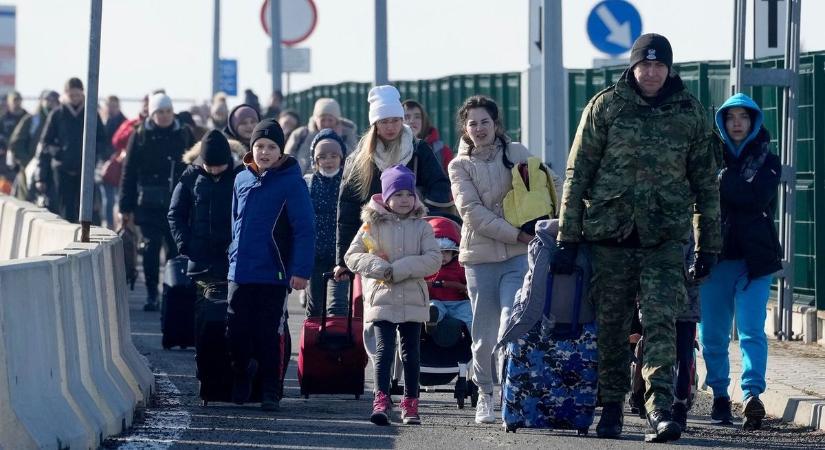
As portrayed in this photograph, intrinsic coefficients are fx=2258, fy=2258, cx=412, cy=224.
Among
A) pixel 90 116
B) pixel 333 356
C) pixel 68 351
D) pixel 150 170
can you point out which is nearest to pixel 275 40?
pixel 150 170

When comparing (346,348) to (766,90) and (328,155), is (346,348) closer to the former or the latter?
(328,155)

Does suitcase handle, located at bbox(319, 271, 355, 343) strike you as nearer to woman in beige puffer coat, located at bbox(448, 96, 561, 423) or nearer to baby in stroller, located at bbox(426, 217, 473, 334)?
baby in stroller, located at bbox(426, 217, 473, 334)

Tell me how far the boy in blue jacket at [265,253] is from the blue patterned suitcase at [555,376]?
5.36 feet

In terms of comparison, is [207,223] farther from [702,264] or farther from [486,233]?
[702,264]

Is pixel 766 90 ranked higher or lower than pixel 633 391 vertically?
higher

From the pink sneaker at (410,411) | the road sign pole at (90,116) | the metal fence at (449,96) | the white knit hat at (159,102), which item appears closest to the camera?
the pink sneaker at (410,411)

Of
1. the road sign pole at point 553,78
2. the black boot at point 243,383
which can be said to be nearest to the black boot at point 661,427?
the black boot at point 243,383

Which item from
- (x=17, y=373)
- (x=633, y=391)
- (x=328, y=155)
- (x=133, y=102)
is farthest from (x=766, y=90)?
(x=133, y=102)

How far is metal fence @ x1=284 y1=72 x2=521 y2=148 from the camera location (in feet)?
94.7

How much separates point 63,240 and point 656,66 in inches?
204

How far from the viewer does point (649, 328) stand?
1148 centimetres

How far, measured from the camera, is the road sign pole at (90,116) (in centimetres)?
1360

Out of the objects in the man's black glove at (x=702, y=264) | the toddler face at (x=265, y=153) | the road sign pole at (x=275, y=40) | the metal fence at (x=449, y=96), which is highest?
the road sign pole at (x=275, y=40)

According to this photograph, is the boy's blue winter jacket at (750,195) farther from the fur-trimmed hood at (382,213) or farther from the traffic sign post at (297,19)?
the traffic sign post at (297,19)
